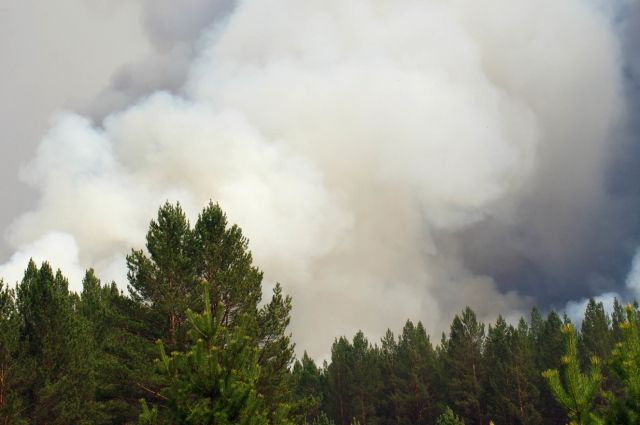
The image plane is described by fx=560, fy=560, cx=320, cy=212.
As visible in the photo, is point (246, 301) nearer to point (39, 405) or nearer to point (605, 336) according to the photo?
point (39, 405)

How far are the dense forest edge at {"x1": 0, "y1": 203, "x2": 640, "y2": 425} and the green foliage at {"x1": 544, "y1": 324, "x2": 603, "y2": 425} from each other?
0.02 metres

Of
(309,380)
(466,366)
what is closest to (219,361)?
(466,366)

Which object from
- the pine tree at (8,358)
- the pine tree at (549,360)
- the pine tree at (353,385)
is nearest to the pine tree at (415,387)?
the pine tree at (353,385)

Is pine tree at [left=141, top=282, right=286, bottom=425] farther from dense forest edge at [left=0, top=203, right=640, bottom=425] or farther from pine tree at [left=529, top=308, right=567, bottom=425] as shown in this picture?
pine tree at [left=529, top=308, right=567, bottom=425]

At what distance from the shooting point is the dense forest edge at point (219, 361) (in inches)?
505

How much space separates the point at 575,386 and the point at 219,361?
8.00 metres

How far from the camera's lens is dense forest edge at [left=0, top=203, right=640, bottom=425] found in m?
12.8

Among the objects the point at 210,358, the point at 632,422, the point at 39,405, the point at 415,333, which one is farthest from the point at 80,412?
the point at 415,333

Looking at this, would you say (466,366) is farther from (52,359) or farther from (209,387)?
(209,387)

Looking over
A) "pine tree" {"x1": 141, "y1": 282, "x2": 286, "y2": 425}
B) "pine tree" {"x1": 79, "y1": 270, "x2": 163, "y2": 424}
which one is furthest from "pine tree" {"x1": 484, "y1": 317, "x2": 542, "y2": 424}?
"pine tree" {"x1": 141, "y1": 282, "x2": 286, "y2": 425}

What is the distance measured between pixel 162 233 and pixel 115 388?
28.1 feet

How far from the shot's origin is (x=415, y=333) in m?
85.2

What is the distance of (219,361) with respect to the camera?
13555 mm

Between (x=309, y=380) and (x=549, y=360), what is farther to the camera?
(x=309, y=380)
